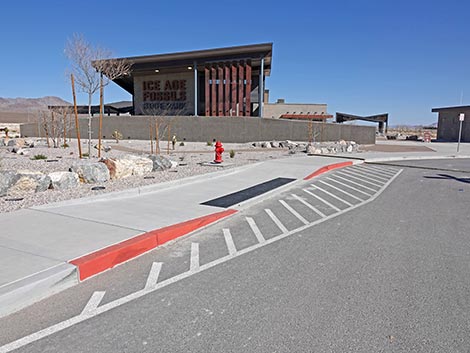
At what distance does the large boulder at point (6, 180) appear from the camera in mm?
7348

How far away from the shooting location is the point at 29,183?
7.79m

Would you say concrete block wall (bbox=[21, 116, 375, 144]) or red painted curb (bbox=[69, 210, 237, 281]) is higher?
concrete block wall (bbox=[21, 116, 375, 144])

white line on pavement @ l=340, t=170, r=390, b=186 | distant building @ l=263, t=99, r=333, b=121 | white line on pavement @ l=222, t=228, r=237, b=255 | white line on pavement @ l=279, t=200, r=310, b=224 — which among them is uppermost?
distant building @ l=263, t=99, r=333, b=121

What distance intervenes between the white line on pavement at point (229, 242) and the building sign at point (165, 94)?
111ft

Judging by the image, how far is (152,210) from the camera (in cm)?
691

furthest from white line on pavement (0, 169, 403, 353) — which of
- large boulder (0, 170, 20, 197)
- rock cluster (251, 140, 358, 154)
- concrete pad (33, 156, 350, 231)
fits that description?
rock cluster (251, 140, 358, 154)

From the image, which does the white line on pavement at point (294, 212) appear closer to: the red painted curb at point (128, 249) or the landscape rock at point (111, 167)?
the red painted curb at point (128, 249)

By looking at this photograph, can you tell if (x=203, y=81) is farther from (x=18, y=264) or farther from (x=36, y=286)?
(x=36, y=286)

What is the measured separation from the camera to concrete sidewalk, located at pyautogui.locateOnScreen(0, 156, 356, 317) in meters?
3.76

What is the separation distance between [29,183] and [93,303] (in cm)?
540

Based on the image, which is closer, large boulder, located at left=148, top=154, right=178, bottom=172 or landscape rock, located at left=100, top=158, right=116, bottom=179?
landscape rock, located at left=100, top=158, right=116, bottom=179

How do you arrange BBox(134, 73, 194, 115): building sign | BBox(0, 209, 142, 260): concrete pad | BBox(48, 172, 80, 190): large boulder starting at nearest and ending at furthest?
BBox(0, 209, 142, 260): concrete pad < BBox(48, 172, 80, 190): large boulder < BBox(134, 73, 194, 115): building sign

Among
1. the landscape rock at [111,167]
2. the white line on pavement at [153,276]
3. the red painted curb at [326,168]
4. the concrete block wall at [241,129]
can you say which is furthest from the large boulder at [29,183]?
the concrete block wall at [241,129]

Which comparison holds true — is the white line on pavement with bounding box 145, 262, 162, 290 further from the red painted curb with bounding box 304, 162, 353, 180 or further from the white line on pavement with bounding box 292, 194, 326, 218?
the red painted curb with bounding box 304, 162, 353, 180
